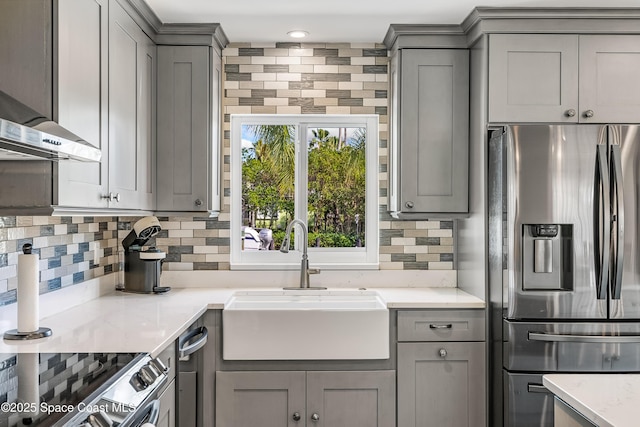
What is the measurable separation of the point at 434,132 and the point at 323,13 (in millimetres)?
898

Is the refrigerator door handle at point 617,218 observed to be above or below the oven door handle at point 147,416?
above

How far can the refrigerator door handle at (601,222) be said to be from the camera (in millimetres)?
2645

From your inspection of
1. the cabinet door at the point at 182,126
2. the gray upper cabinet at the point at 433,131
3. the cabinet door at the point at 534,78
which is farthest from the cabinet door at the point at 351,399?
the cabinet door at the point at 534,78

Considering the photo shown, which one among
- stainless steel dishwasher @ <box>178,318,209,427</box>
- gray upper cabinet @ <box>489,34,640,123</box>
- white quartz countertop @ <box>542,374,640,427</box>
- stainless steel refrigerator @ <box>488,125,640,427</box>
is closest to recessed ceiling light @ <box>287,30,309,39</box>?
gray upper cabinet @ <box>489,34,640,123</box>

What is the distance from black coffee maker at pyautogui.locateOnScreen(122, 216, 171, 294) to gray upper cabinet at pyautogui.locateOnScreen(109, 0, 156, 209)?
0.12 metres

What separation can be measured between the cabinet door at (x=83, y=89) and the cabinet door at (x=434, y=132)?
162 cm

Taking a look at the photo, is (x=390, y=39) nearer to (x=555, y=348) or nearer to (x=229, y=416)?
(x=555, y=348)

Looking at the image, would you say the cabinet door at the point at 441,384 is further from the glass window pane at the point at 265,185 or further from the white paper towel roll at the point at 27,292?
the white paper towel roll at the point at 27,292

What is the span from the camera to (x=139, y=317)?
2377 millimetres

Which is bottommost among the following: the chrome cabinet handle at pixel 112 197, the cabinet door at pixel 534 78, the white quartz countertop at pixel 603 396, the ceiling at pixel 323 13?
the white quartz countertop at pixel 603 396

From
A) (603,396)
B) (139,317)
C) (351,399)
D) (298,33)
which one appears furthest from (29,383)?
(298,33)

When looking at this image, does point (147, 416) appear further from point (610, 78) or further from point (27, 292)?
point (610, 78)

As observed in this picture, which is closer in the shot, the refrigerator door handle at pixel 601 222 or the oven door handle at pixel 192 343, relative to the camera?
the oven door handle at pixel 192 343

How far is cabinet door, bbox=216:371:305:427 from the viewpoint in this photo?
277 cm
